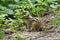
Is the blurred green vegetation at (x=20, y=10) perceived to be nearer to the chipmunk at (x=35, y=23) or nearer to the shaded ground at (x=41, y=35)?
the chipmunk at (x=35, y=23)

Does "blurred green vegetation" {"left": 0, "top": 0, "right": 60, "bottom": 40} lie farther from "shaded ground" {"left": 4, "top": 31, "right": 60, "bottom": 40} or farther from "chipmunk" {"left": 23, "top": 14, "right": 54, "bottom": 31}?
"shaded ground" {"left": 4, "top": 31, "right": 60, "bottom": 40}

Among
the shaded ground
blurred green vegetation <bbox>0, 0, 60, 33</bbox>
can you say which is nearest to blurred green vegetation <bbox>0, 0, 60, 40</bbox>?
blurred green vegetation <bbox>0, 0, 60, 33</bbox>

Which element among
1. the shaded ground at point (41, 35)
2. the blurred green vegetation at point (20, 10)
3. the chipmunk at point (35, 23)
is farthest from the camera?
the blurred green vegetation at point (20, 10)

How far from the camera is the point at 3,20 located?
258cm

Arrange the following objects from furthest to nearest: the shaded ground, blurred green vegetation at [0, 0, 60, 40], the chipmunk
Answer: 1. blurred green vegetation at [0, 0, 60, 40]
2. the chipmunk
3. the shaded ground

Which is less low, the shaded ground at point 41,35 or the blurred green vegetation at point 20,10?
the blurred green vegetation at point 20,10

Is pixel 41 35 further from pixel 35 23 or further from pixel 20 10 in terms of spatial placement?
pixel 20 10

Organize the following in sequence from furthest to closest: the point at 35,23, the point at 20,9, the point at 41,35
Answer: the point at 20,9 → the point at 35,23 → the point at 41,35

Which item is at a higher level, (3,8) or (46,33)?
(3,8)

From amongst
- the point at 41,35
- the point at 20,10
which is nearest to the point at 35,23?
the point at 41,35

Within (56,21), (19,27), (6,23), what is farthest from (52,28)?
(6,23)

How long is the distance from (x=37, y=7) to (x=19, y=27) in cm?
46

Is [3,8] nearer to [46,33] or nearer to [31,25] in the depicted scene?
[31,25]

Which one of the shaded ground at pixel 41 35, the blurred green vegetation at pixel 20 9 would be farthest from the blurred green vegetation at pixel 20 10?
the shaded ground at pixel 41 35
